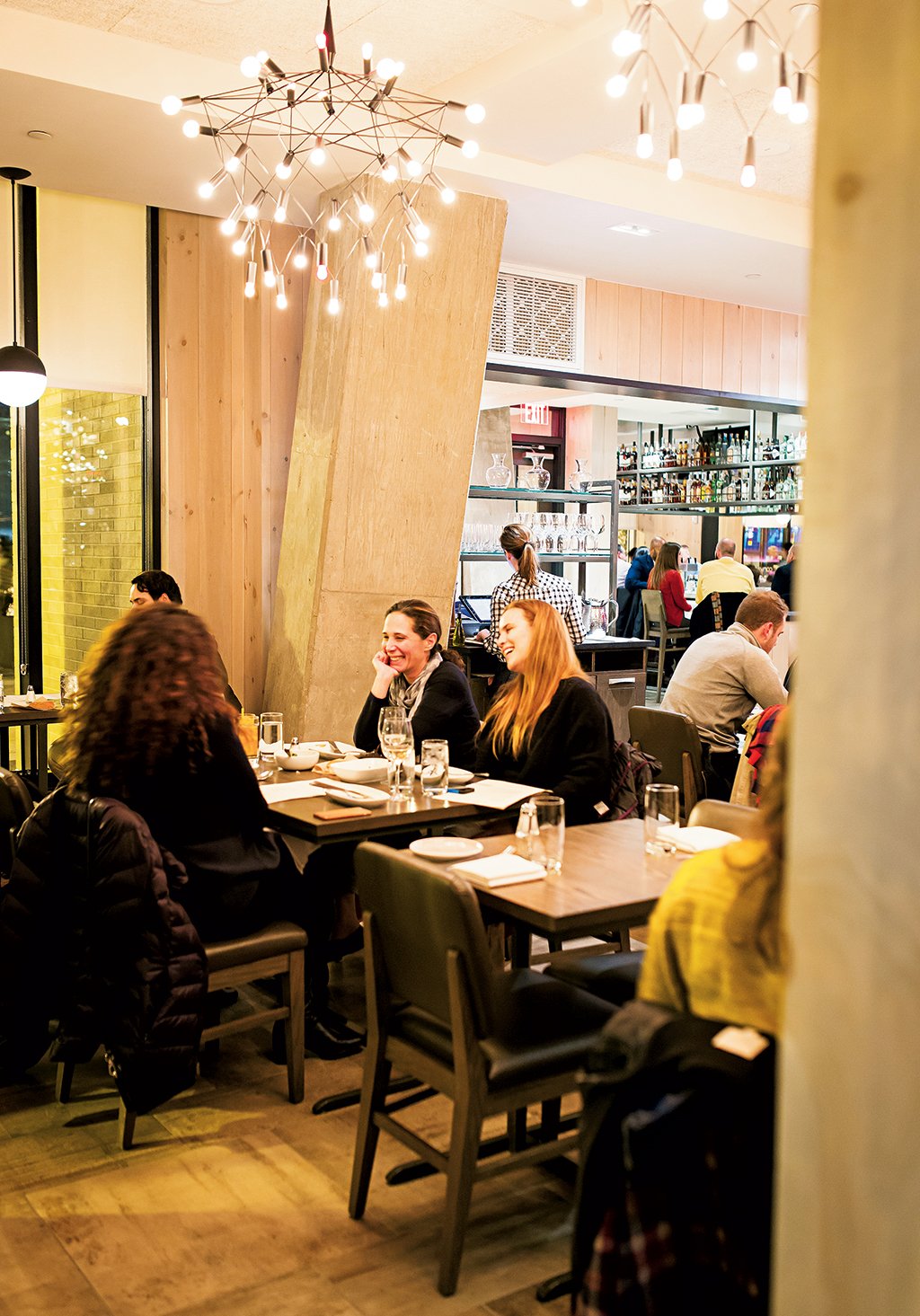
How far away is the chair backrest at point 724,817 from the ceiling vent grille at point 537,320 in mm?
4679

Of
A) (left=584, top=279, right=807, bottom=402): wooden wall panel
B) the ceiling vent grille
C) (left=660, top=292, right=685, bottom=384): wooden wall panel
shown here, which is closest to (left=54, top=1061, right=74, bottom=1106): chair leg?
the ceiling vent grille

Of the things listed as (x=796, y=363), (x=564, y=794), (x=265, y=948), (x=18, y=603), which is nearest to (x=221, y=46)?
(x=18, y=603)

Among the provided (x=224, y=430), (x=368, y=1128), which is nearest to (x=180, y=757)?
(x=368, y=1128)

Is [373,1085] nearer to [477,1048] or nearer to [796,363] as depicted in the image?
[477,1048]

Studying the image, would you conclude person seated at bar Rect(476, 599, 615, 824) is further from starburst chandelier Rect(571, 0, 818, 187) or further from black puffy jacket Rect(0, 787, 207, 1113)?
starburst chandelier Rect(571, 0, 818, 187)

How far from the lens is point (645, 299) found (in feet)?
27.0

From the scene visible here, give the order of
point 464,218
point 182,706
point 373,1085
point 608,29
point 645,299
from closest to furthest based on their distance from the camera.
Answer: point 373,1085 < point 182,706 < point 608,29 < point 464,218 < point 645,299

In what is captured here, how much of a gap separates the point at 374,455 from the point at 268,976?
11.1 ft

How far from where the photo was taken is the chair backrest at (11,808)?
3.49 metres

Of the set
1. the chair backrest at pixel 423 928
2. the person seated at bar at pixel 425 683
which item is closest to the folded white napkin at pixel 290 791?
the person seated at bar at pixel 425 683

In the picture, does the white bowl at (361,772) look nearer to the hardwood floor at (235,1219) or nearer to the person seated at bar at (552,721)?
the person seated at bar at (552,721)

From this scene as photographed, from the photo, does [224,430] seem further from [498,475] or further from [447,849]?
[447,849]

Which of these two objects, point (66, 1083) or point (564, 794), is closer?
point (66, 1083)

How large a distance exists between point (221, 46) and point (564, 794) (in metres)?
3.45
